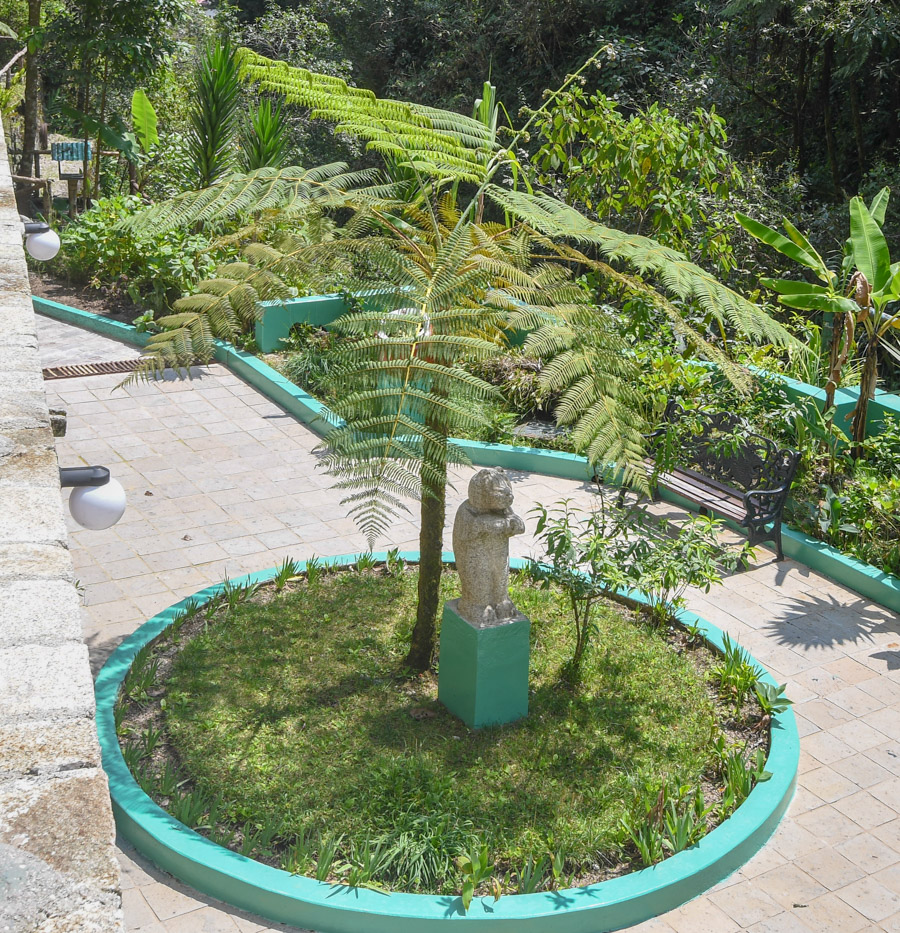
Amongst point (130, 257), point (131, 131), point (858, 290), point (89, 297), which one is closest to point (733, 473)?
point (858, 290)

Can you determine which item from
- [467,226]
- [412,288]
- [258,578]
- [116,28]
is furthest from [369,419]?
[116,28]

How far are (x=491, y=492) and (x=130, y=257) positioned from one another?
927cm

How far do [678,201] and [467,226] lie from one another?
15.7ft

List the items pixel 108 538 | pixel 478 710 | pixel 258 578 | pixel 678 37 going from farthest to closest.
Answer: pixel 678 37
pixel 108 538
pixel 258 578
pixel 478 710

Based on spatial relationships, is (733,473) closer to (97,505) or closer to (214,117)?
(97,505)

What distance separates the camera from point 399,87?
19.2 m

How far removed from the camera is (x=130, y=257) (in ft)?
42.7

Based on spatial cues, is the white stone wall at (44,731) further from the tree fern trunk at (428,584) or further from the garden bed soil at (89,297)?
the garden bed soil at (89,297)

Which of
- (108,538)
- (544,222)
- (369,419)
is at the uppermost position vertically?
(544,222)

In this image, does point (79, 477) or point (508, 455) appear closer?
point (79, 477)

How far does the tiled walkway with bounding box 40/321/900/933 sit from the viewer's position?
4.55m

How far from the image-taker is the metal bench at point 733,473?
7594 millimetres

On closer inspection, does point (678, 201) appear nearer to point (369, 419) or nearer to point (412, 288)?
point (412, 288)

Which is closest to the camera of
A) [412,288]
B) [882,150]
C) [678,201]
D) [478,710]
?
[412,288]
